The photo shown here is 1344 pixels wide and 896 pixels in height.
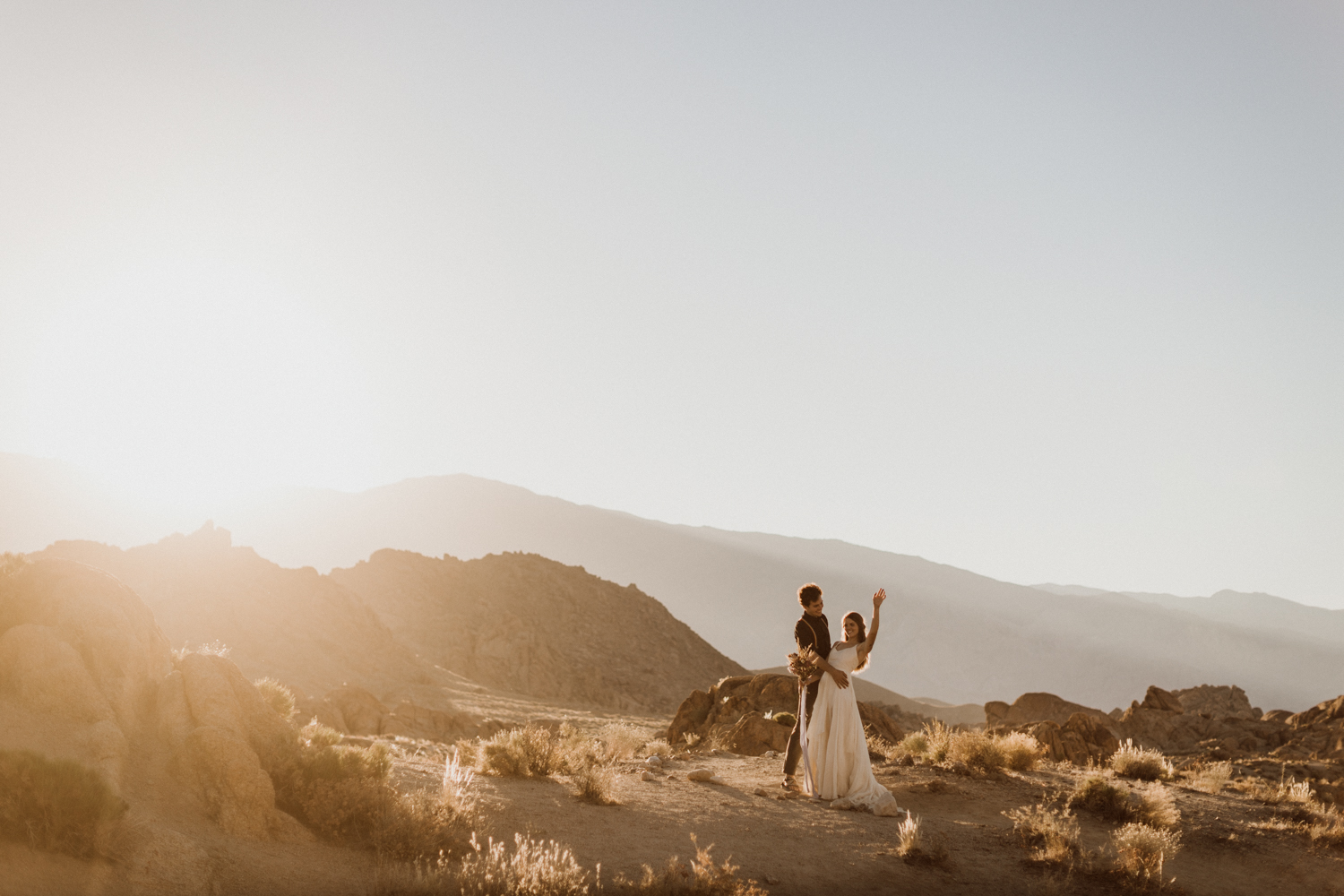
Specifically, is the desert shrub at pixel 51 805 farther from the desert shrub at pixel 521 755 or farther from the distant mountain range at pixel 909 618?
the distant mountain range at pixel 909 618

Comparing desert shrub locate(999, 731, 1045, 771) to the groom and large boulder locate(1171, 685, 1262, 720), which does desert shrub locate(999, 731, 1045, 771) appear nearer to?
the groom

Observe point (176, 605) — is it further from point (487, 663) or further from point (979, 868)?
point (979, 868)

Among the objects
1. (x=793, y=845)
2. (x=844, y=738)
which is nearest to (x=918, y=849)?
(x=793, y=845)

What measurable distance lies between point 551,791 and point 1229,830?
26.7 ft

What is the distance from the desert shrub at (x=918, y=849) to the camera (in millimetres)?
7844

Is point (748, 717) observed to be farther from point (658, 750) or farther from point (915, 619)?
point (915, 619)

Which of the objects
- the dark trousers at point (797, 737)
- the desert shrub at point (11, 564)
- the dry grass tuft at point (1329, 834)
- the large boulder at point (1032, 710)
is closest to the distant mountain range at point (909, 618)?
the large boulder at point (1032, 710)

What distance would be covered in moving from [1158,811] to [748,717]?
892 cm

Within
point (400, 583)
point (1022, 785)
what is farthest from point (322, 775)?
point (400, 583)

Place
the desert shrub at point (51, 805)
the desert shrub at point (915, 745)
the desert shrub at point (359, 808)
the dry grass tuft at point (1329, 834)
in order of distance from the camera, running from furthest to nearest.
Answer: the desert shrub at point (915, 745), the dry grass tuft at point (1329, 834), the desert shrub at point (359, 808), the desert shrub at point (51, 805)

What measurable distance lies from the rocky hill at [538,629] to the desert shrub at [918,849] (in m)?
42.8

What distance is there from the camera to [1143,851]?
26.1 feet

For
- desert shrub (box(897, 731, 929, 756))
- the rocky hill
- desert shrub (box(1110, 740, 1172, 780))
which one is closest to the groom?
desert shrub (box(897, 731, 929, 756))

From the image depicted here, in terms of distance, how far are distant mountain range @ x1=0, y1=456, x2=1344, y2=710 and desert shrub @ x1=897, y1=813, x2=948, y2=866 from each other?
5188 inches
